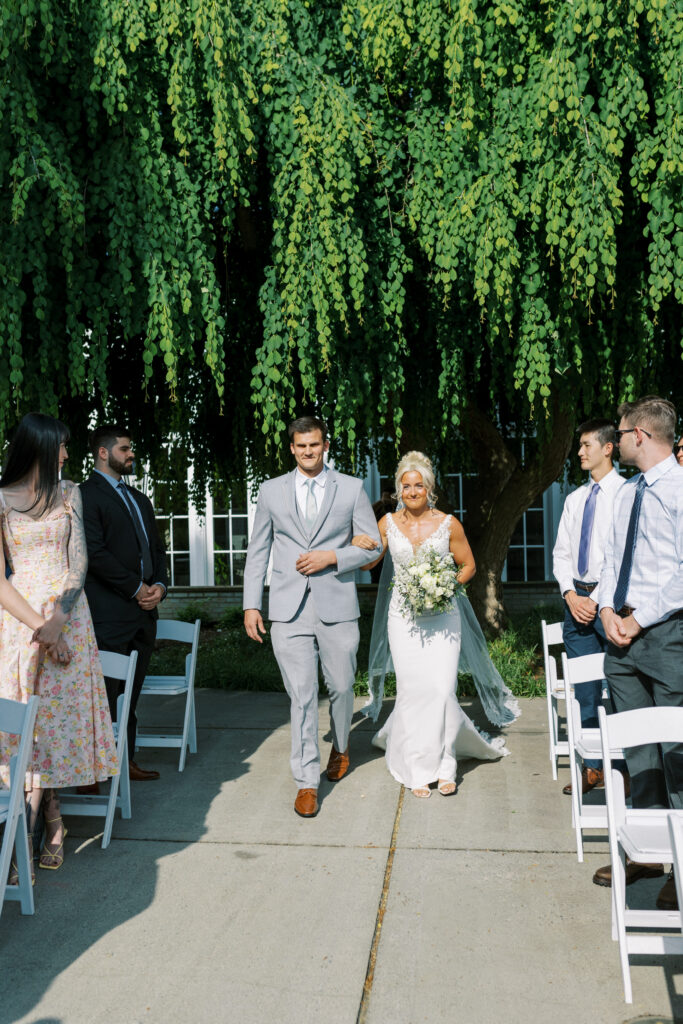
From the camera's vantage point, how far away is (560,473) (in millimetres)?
10602

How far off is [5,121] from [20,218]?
0.62 metres

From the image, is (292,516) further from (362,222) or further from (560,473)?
(560,473)

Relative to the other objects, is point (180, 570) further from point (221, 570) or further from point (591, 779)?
point (591, 779)

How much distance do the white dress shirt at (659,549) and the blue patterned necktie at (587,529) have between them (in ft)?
4.71

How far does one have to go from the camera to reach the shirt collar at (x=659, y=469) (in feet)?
13.2

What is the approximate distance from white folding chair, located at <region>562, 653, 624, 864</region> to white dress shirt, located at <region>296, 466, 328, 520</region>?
1659 millimetres

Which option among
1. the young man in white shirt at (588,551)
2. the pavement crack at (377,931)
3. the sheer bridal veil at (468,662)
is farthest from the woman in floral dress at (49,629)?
the young man in white shirt at (588,551)

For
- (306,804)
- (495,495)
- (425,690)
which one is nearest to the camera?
(306,804)

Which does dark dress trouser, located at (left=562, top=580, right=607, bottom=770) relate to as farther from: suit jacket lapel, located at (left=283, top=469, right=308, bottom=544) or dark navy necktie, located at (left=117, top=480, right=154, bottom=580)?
dark navy necktie, located at (left=117, top=480, right=154, bottom=580)

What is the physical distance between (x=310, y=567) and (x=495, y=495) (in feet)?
18.5

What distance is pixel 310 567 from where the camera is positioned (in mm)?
5352

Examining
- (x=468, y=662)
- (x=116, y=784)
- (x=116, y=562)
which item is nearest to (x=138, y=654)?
(x=116, y=562)

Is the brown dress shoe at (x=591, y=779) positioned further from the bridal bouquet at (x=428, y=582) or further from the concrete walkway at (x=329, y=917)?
the bridal bouquet at (x=428, y=582)

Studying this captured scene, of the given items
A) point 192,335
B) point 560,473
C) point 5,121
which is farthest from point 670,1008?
point 560,473
